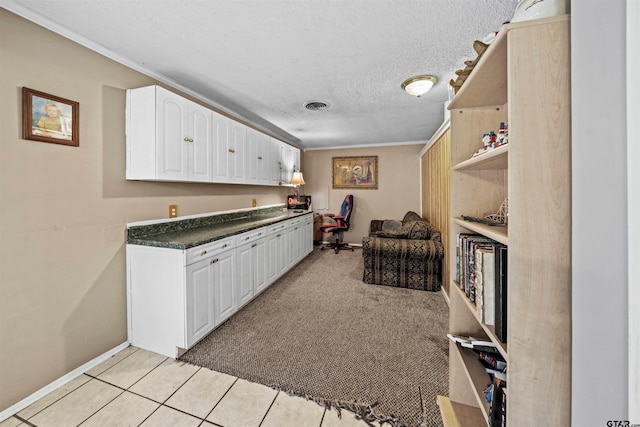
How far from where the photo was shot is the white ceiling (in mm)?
1369

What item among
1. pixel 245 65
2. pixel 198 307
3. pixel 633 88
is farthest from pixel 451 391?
pixel 245 65

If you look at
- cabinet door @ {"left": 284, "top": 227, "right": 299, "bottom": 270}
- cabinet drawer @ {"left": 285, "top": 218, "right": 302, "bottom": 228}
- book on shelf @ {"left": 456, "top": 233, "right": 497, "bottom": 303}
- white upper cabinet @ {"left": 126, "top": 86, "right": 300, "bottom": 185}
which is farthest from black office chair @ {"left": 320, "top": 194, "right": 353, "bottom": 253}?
book on shelf @ {"left": 456, "top": 233, "right": 497, "bottom": 303}

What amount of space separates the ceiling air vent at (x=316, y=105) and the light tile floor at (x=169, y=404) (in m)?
2.80

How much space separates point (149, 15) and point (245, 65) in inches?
27.8

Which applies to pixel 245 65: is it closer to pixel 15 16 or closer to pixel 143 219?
Result: pixel 15 16

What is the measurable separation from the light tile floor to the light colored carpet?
83 mm

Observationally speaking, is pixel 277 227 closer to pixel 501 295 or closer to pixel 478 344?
pixel 478 344

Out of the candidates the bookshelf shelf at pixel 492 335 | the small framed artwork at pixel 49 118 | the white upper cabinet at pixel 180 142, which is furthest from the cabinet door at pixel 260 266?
the bookshelf shelf at pixel 492 335

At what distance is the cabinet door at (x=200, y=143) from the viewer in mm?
2182

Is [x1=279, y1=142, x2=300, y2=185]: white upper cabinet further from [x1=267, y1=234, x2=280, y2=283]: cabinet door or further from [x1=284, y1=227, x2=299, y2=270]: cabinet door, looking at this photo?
[x1=267, y1=234, x2=280, y2=283]: cabinet door

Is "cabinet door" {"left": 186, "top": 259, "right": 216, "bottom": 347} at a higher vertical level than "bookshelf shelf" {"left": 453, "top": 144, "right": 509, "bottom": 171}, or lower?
lower

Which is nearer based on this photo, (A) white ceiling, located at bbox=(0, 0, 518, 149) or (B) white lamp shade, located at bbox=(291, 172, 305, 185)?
(A) white ceiling, located at bbox=(0, 0, 518, 149)

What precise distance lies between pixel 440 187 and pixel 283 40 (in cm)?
251

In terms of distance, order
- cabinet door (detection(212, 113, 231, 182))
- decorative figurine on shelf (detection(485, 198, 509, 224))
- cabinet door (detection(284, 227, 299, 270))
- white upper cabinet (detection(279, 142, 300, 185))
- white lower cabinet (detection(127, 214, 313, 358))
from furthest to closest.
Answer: white upper cabinet (detection(279, 142, 300, 185))
cabinet door (detection(284, 227, 299, 270))
cabinet door (detection(212, 113, 231, 182))
white lower cabinet (detection(127, 214, 313, 358))
decorative figurine on shelf (detection(485, 198, 509, 224))
